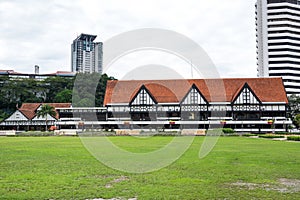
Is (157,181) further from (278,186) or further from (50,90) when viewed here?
(50,90)

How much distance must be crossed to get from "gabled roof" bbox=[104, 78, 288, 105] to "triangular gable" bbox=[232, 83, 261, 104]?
149 cm

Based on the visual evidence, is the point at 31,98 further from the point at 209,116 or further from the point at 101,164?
the point at 101,164

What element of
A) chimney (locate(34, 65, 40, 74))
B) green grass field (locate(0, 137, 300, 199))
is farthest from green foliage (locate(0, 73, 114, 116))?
green grass field (locate(0, 137, 300, 199))

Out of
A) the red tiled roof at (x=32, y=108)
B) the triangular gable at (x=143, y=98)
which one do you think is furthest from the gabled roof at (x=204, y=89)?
the red tiled roof at (x=32, y=108)

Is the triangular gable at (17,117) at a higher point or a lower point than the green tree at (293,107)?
lower

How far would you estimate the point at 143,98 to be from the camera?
5584cm

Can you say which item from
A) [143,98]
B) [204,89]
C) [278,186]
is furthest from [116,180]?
[204,89]

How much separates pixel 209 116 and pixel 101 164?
40388 mm

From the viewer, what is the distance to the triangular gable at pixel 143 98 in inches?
2194

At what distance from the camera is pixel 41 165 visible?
1447 centimetres

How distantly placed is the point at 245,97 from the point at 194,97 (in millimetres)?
7383

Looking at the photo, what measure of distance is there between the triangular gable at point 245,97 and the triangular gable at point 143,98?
40.7ft

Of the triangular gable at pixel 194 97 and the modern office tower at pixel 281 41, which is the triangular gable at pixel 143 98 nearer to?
the triangular gable at pixel 194 97

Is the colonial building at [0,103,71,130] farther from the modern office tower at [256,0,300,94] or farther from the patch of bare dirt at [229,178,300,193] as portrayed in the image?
the patch of bare dirt at [229,178,300,193]
